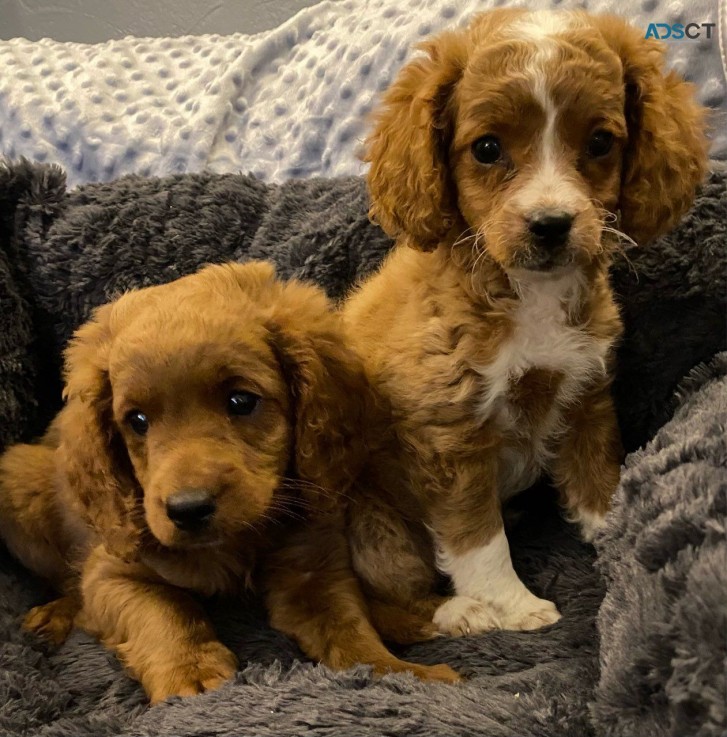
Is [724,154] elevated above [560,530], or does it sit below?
above

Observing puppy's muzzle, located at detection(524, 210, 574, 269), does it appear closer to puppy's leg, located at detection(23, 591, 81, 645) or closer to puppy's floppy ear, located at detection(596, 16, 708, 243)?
puppy's floppy ear, located at detection(596, 16, 708, 243)

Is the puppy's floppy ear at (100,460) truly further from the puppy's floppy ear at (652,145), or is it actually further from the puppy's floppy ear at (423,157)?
the puppy's floppy ear at (652,145)

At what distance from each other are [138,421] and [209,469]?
280 mm

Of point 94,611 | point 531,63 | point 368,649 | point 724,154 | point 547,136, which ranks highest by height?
point 531,63

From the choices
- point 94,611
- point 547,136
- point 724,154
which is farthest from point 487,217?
point 94,611

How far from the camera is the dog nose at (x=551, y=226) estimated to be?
5.61 feet

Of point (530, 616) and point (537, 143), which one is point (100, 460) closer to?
point (530, 616)

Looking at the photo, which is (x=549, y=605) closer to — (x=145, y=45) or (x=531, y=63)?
(x=531, y=63)

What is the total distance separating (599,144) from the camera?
1862 mm

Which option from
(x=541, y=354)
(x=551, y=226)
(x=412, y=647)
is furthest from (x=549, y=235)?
(x=412, y=647)

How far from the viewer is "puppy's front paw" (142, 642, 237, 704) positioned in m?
1.80

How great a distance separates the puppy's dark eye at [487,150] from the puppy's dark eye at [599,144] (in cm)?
20

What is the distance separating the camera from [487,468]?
2025 millimetres

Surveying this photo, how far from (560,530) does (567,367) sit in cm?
54
